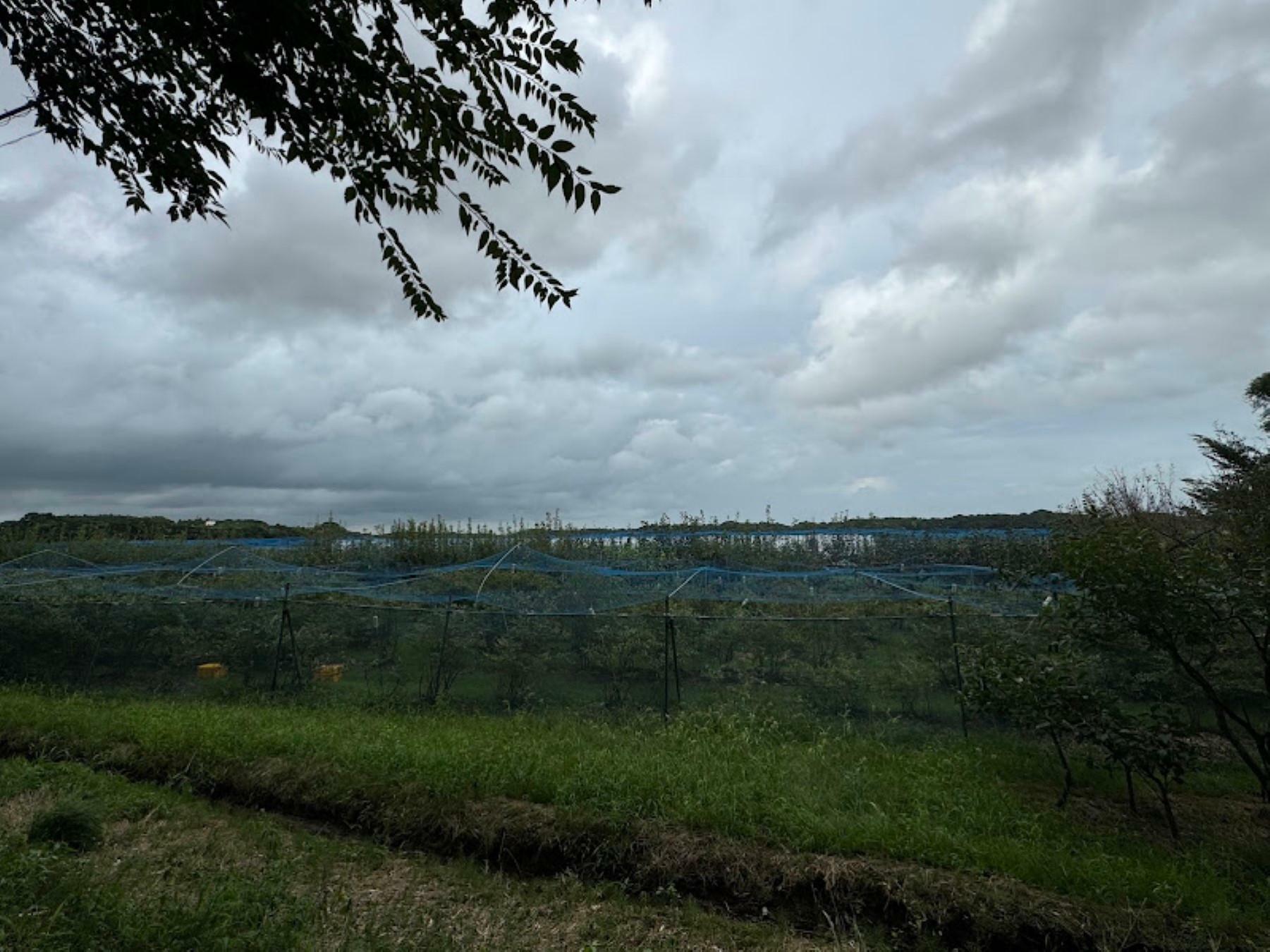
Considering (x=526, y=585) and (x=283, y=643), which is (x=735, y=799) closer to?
(x=283, y=643)

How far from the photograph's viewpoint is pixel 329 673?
8891 millimetres

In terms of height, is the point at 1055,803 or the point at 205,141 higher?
the point at 205,141

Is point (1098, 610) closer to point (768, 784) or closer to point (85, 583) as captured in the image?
point (768, 784)

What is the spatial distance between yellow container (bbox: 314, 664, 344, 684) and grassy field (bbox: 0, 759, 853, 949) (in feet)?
11.6

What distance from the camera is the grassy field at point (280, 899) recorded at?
10.6 feet

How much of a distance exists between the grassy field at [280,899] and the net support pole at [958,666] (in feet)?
10.5

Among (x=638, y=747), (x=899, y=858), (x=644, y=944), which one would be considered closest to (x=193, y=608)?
(x=638, y=747)

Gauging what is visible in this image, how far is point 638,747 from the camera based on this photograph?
621 cm

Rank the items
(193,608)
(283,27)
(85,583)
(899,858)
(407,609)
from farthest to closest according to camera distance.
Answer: (85,583), (193,608), (407,609), (899,858), (283,27)

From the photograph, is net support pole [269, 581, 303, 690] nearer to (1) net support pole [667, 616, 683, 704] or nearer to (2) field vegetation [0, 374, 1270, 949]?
(2) field vegetation [0, 374, 1270, 949]

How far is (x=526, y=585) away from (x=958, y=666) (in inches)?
300

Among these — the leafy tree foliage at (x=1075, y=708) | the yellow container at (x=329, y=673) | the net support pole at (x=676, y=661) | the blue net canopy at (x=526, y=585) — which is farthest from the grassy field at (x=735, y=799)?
the blue net canopy at (x=526, y=585)

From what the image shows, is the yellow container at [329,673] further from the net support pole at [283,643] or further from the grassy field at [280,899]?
the grassy field at [280,899]

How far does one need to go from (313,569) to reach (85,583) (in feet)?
11.3
